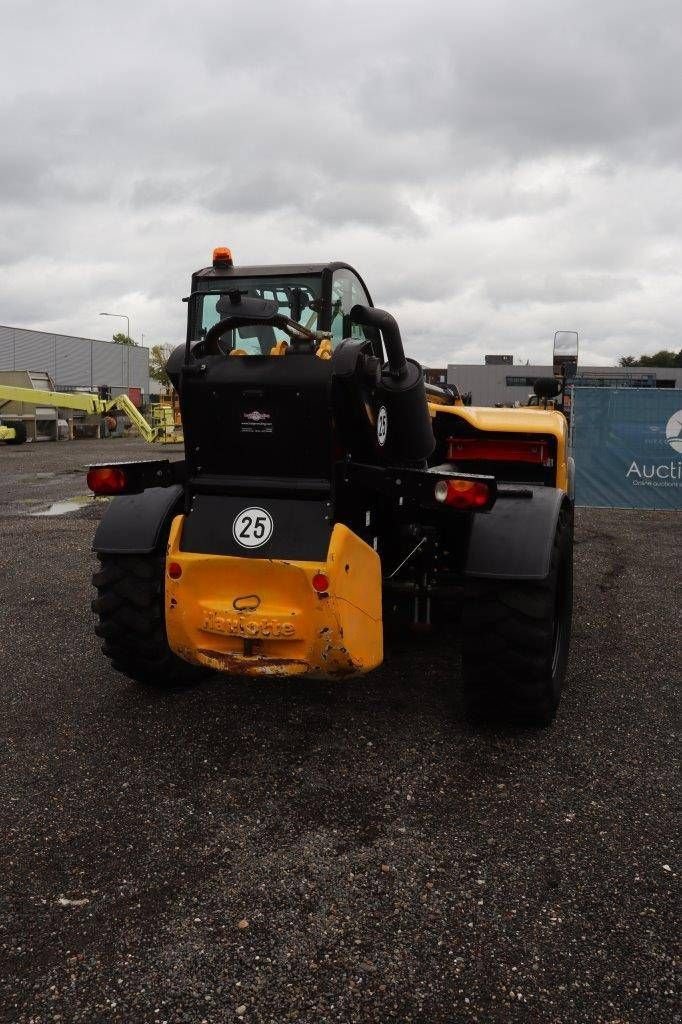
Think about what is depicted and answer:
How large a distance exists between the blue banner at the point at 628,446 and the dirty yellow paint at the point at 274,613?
28.3 feet

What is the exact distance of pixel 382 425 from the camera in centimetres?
357

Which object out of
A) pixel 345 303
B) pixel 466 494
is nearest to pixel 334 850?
pixel 466 494

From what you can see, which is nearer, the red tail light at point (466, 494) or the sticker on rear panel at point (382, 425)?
the red tail light at point (466, 494)

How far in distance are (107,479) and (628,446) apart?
9.34 m

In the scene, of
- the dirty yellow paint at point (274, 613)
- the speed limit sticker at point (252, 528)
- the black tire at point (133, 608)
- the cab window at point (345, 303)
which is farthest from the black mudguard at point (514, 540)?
the black tire at point (133, 608)

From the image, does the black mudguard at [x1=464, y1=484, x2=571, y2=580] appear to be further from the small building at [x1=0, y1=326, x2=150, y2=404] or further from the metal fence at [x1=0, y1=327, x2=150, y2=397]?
the metal fence at [x1=0, y1=327, x2=150, y2=397]

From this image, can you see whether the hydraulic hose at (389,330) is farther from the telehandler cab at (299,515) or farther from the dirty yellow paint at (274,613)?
the dirty yellow paint at (274,613)

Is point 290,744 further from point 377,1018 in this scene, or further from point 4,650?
point 4,650

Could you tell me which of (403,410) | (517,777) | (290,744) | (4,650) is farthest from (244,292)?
(4,650)

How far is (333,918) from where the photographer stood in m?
2.43

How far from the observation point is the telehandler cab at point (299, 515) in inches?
127

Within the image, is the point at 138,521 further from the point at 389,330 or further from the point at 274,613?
the point at 389,330

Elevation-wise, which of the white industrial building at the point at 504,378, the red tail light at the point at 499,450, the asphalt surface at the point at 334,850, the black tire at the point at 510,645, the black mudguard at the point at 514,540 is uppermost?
the white industrial building at the point at 504,378

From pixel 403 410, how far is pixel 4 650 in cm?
317
